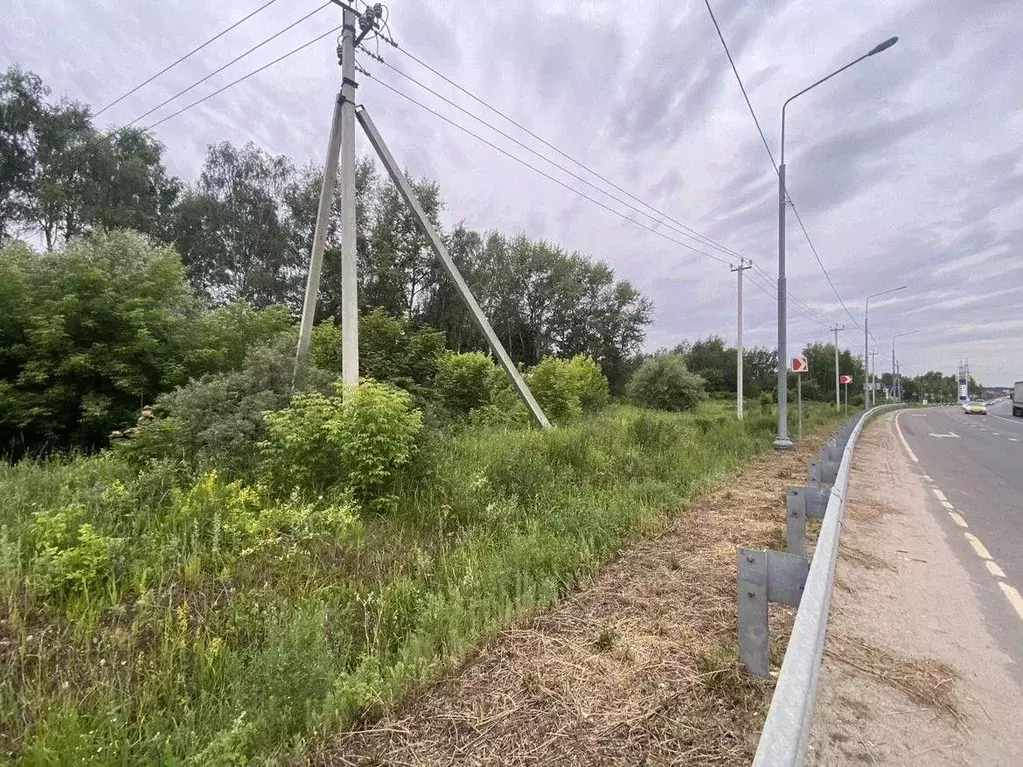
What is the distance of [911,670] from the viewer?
2871mm

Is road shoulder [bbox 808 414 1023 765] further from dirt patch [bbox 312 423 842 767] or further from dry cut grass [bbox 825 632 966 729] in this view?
dirt patch [bbox 312 423 842 767]

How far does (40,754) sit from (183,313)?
11.9m

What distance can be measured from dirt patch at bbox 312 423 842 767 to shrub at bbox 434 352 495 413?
36.1 feet

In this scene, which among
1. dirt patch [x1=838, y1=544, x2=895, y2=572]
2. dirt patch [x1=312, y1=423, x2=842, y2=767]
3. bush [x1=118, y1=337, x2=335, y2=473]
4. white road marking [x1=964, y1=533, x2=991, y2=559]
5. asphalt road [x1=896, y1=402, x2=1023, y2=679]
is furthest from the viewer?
bush [x1=118, y1=337, x2=335, y2=473]

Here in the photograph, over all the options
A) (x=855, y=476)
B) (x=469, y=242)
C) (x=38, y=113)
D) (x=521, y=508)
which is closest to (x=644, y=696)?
(x=521, y=508)

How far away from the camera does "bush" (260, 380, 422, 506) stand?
6023 millimetres

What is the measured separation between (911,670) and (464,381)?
500 inches

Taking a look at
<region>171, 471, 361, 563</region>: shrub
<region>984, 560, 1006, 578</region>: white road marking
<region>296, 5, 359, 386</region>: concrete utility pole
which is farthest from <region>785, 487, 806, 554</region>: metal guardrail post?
<region>296, 5, 359, 386</region>: concrete utility pole

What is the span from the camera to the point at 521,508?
596 centimetres

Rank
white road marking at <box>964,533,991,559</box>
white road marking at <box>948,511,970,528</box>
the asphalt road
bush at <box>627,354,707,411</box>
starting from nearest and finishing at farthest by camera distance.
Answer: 1. the asphalt road
2. white road marking at <box>964,533,991,559</box>
3. white road marking at <box>948,511,970,528</box>
4. bush at <box>627,354,707,411</box>

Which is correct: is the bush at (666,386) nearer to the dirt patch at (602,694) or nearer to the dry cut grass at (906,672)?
the dry cut grass at (906,672)

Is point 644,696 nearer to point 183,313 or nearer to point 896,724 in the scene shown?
point 896,724

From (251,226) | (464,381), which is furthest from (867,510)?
(251,226)

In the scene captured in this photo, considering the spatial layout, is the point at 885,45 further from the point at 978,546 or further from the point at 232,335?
the point at 232,335
